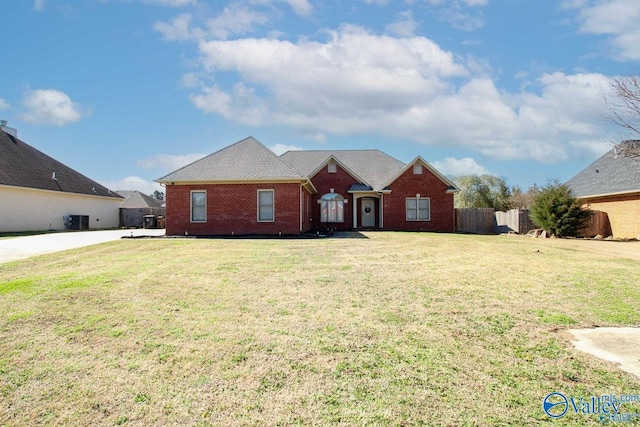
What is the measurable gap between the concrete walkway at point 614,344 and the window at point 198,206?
1737cm

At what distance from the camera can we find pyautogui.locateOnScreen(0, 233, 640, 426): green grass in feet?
10.4

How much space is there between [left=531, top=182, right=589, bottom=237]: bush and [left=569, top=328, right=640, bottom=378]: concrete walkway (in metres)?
18.3

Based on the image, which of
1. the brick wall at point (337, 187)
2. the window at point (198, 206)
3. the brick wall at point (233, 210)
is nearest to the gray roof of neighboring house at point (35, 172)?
the brick wall at point (233, 210)

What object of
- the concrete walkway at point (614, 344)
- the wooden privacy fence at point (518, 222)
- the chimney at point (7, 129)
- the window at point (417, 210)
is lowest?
the concrete walkway at point (614, 344)

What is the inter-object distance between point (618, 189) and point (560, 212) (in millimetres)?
3408

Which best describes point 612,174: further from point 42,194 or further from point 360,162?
point 42,194

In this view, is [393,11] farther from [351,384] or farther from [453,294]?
[351,384]

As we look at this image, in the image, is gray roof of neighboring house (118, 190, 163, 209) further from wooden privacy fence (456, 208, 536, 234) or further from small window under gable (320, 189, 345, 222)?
wooden privacy fence (456, 208, 536, 234)

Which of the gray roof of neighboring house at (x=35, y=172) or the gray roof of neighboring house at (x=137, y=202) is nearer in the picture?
the gray roof of neighboring house at (x=35, y=172)

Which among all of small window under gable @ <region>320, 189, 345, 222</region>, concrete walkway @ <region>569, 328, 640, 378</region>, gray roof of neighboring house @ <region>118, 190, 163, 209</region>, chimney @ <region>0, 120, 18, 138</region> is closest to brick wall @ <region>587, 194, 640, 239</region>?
small window under gable @ <region>320, 189, 345, 222</region>

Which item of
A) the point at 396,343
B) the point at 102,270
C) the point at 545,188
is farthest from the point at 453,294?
the point at 545,188

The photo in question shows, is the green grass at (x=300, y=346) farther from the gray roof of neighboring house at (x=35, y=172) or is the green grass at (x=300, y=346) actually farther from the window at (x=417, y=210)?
the gray roof of neighboring house at (x=35, y=172)

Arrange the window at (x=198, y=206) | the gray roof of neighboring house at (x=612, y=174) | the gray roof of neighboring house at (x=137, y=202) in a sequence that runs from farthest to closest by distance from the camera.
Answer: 1. the gray roof of neighboring house at (x=137, y=202)
2. the window at (x=198, y=206)
3. the gray roof of neighboring house at (x=612, y=174)

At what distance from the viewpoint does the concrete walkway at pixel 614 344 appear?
12.8 feet
